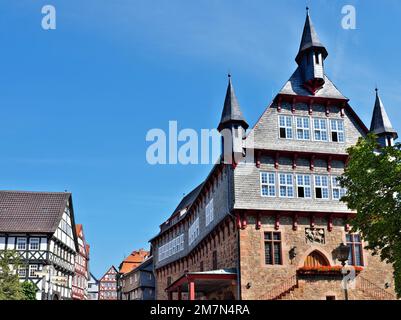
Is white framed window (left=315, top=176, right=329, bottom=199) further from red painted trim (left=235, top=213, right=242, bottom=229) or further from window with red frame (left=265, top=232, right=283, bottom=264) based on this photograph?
red painted trim (left=235, top=213, right=242, bottom=229)

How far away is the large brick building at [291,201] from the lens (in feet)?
94.1

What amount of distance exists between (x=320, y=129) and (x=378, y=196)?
435 inches

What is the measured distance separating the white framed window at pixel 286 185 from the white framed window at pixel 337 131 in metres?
4.03

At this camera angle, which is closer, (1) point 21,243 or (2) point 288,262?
(2) point 288,262

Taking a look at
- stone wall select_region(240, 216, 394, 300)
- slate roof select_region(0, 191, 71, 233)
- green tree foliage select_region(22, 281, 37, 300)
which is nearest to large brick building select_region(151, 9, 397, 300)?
stone wall select_region(240, 216, 394, 300)

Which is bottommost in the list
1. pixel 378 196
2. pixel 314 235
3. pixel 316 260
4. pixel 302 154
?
pixel 316 260

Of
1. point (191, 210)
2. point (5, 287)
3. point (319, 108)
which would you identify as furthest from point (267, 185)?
point (5, 287)

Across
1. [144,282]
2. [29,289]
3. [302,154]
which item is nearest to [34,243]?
[29,289]

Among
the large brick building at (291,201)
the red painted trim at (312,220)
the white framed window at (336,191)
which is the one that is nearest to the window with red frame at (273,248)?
the large brick building at (291,201)

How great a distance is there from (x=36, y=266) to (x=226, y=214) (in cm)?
2514

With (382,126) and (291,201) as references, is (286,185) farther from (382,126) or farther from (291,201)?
(382,126)

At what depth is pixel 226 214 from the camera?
30391 mm

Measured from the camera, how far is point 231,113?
31078 millimetres

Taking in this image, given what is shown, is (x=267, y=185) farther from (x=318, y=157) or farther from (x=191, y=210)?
(x=191, y=210)
